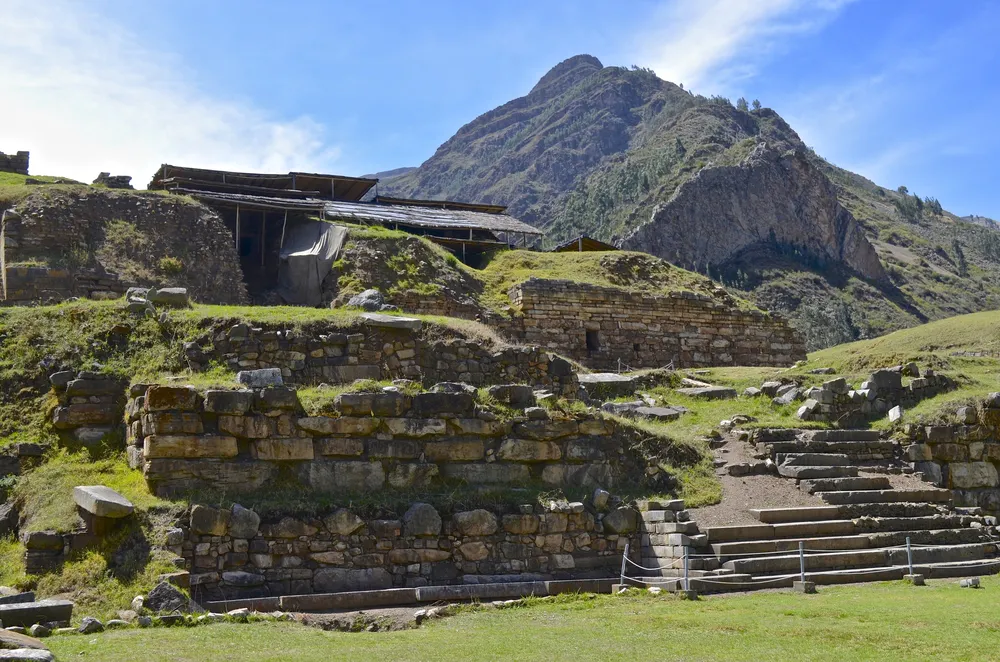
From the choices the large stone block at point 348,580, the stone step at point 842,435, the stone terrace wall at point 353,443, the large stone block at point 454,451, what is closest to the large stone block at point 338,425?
the stone terrace wall at point 353,443

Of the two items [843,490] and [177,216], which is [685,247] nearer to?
[177,216]

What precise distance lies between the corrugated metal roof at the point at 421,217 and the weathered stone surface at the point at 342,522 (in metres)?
20.6

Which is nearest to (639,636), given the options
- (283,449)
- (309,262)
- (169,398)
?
(283,449)

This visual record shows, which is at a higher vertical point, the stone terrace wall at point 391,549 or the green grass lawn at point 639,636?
the stone terrace wall at point 391,549

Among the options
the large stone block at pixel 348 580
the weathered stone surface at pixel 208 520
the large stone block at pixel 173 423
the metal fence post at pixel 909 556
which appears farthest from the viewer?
the metal fence post at pixel 909 556

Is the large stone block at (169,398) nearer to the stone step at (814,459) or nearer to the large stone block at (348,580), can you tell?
the large stone block at (348,580)

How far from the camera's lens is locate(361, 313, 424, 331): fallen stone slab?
1703 centimetres

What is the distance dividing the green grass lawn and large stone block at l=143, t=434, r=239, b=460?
3019mm

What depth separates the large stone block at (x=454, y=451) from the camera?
13.3m

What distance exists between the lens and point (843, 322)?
60594 millimetres

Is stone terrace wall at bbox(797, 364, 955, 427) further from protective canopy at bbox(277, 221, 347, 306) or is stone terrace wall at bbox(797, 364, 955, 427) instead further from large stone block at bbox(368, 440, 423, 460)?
protective canopy at bbox(277, 221, 347, 306)

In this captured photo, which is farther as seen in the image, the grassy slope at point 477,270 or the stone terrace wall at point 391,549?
the grassy slope at point 477,270

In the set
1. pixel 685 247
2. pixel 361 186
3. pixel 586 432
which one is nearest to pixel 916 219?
pixel 685 247

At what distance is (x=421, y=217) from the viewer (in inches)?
1400
